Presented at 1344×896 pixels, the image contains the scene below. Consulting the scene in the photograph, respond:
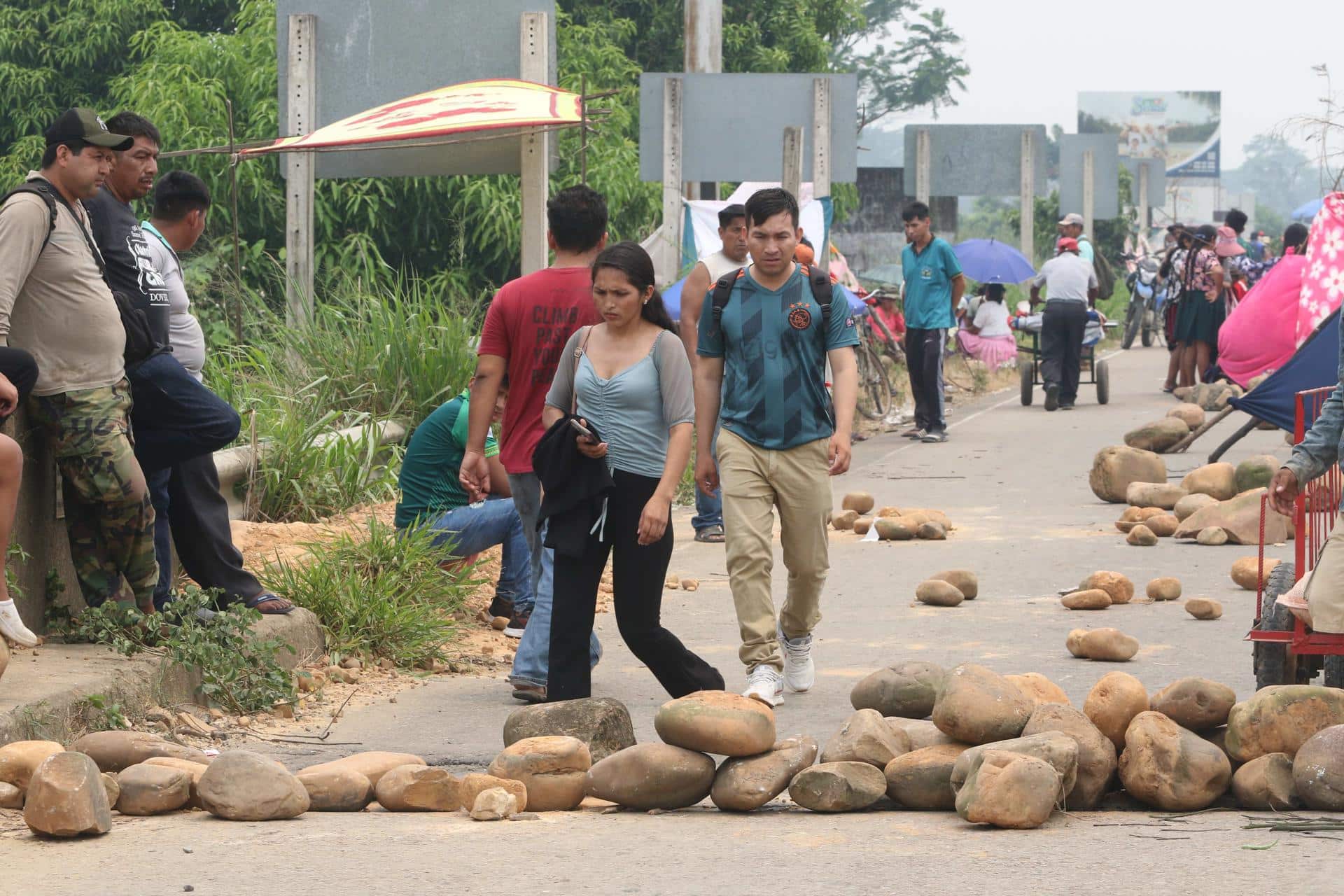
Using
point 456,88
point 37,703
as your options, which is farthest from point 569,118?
point 37,703

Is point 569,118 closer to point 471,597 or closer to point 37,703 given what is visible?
point 471,597

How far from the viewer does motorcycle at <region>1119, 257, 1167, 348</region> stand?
31427mm

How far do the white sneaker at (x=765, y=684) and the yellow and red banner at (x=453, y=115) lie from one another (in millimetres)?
4544

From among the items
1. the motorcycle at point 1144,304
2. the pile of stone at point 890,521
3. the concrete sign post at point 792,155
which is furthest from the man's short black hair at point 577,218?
the motorcycle at point 1144,304

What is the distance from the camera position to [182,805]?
5.23 m

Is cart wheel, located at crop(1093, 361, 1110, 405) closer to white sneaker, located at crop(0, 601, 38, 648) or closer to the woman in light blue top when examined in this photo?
the woman in light blue top

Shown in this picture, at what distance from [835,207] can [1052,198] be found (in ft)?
53.1

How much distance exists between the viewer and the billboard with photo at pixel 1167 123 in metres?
91.0

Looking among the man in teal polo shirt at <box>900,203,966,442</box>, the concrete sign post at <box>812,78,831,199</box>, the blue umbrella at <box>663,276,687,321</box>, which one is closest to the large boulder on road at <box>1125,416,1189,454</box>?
the man in teal polo shirt at <box>900,203,966,442</box>

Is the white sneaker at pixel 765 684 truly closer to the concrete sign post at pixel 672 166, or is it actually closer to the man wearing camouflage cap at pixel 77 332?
→ the man wearing camouflage cap at pixel 77 332

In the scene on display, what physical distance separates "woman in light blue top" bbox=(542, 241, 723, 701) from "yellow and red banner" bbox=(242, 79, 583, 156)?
171 inches

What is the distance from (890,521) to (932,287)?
4991 mm

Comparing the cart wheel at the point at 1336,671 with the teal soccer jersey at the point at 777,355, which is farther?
the teal soccer jersey at the point at 777,355

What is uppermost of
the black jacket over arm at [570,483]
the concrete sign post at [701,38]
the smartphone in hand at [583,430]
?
the concrete sign post at [701,38]
